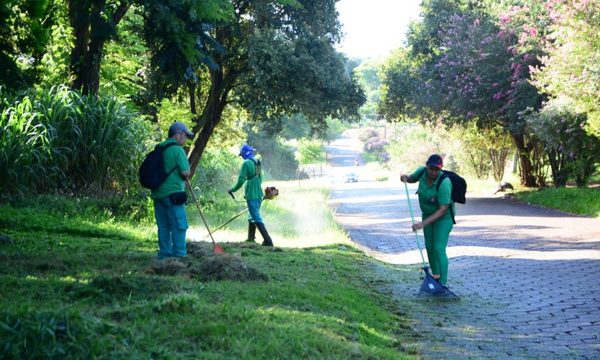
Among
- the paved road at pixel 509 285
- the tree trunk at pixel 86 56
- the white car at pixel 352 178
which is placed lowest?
the paved road at pixel 509 285

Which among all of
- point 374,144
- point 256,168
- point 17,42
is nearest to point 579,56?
point 256,168

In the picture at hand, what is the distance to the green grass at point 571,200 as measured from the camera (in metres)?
23.6

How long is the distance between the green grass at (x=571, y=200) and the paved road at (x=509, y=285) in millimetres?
1095

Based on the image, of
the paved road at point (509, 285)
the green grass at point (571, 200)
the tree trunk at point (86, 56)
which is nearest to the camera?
the paved road at point (509, 285)

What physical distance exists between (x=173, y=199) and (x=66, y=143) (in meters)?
6.90

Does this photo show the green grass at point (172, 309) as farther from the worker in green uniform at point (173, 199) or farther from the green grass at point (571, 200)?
the green grass at point (571, 200)

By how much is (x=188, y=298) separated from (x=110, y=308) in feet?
1.92

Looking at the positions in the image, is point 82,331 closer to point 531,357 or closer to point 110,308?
point 110,308

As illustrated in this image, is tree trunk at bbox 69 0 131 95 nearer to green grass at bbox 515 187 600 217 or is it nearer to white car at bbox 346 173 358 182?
green grass at bbox 515 187 600 217

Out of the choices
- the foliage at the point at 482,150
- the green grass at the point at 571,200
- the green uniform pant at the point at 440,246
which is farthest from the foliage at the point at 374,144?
the green uniform pant at the point at 440,246

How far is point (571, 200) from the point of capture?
25.8 metres

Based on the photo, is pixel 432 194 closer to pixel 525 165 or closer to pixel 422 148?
pixel 525 165

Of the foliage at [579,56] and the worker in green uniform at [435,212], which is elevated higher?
the foliage at [579,56]

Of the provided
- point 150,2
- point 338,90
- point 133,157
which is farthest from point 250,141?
point 150,2
